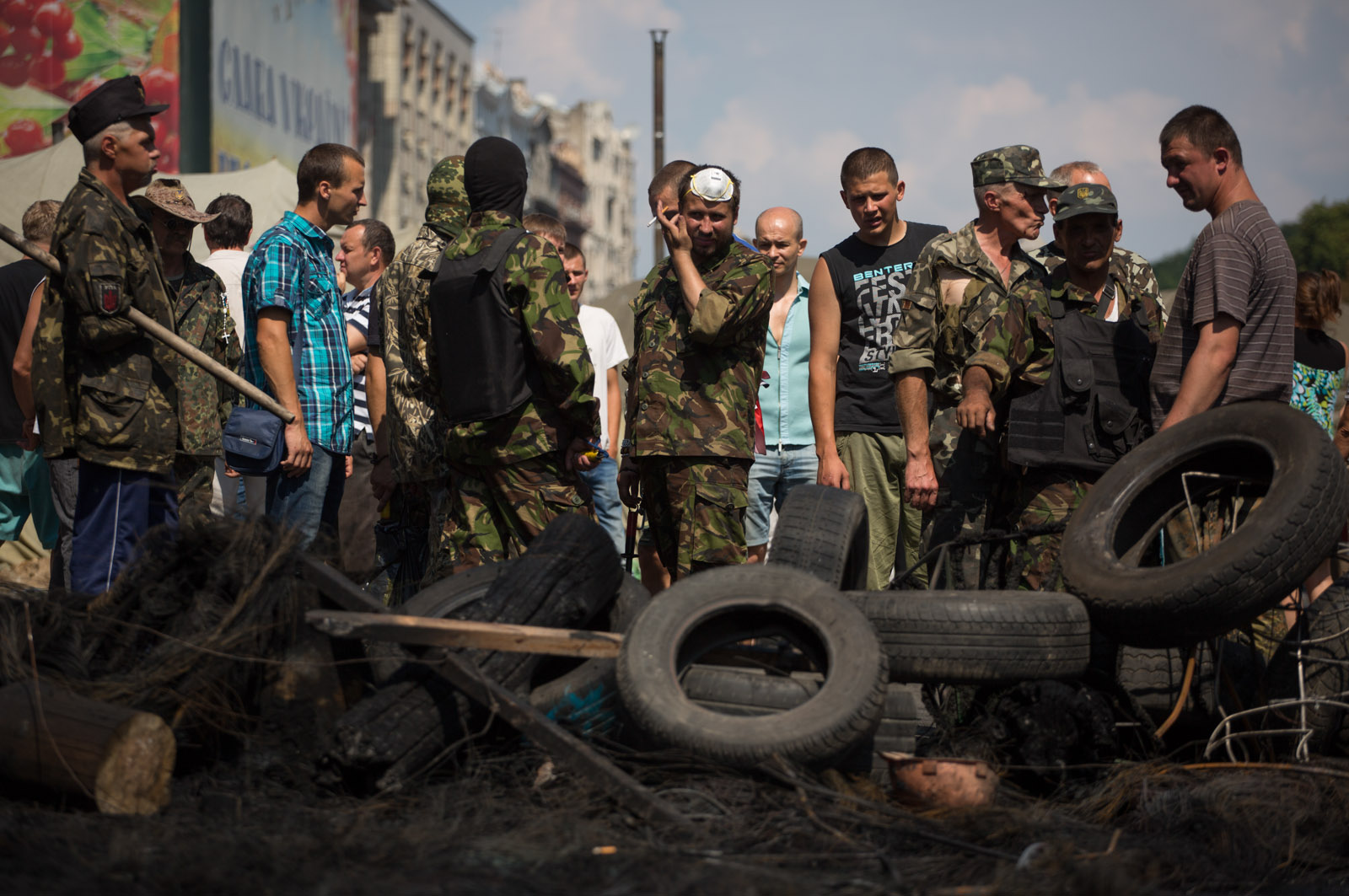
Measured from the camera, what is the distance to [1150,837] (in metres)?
3.38

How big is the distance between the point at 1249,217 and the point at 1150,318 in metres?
0.70

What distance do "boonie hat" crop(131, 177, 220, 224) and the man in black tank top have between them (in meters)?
3.23

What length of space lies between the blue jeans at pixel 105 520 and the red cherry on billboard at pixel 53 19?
63.6ft

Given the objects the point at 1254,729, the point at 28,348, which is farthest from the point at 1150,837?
the point at 28,348

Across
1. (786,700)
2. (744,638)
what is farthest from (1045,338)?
(786,700)

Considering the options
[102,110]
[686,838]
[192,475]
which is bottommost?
Result: [686,838]

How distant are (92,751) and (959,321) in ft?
12.4

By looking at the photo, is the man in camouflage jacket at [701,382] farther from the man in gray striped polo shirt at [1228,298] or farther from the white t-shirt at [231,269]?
the white t-shirt at [231,269]

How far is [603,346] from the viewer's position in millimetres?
8367

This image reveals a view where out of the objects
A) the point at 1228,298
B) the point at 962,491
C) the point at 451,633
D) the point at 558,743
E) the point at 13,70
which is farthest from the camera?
the point at 13,70

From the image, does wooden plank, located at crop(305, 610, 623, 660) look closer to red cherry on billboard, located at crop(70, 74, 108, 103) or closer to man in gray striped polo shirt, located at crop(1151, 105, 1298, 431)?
man in gray striped polo shirt, located at crop(1151, 105, 1298, 431)

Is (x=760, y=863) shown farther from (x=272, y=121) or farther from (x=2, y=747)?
(x=272, y=121)

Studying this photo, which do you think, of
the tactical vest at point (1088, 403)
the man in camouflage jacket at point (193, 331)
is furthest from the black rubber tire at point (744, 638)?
the man in camouflage jacket at point (193, 331)

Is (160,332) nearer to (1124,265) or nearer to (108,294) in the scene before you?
(108,294)
